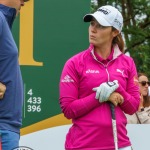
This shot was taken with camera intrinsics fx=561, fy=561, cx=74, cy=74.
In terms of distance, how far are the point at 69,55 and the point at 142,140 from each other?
96 centimetres

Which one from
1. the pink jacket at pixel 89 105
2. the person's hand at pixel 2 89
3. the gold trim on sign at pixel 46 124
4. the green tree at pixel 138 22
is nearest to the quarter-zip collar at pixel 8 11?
the person's hand at pixel 2 89

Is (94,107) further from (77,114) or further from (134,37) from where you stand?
(134,37)

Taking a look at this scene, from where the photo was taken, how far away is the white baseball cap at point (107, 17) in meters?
3.49

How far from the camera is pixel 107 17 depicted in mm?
3520

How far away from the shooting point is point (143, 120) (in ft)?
16.7

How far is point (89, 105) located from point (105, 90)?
0.13 meters

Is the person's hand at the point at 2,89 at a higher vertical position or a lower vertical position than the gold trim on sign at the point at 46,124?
higher

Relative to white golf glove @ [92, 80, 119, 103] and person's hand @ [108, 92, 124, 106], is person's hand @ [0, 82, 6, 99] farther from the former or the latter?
person's hand @ [108, 92, 124, 106]

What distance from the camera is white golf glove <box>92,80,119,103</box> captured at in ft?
10.5

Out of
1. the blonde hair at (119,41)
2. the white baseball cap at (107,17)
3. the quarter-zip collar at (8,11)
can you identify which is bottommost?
the blonde hair at (119,41)

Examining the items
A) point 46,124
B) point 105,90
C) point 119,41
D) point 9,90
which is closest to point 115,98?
point 105,90

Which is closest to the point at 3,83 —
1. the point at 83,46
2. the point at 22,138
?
the point at 22,138

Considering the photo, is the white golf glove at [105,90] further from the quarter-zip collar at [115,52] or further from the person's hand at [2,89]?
the person's hand at [2,89]

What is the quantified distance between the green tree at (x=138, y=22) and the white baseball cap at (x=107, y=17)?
11.1 metres
